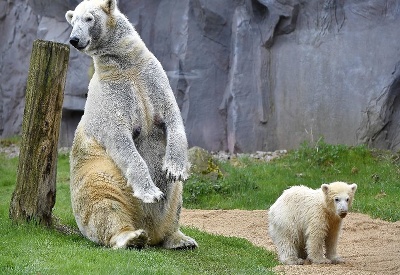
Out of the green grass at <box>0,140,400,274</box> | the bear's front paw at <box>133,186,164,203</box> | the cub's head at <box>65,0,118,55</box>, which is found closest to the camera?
the green grass at <box>0,140,400,274</box>

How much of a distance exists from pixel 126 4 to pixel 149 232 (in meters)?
10.6

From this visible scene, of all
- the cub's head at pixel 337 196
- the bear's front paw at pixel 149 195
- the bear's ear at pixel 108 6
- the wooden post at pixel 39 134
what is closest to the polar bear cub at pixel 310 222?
the cub's head at pixel 337 196

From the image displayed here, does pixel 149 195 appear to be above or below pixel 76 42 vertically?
below

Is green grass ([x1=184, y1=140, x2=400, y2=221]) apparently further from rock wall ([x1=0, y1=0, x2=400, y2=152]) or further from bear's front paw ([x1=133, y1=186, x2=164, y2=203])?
bear's front paw ([x1=133, y1=186, x2=164, y2=203])

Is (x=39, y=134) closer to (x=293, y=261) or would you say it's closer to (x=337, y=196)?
(x=293, y=261)

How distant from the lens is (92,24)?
323 inches

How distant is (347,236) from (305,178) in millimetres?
3763

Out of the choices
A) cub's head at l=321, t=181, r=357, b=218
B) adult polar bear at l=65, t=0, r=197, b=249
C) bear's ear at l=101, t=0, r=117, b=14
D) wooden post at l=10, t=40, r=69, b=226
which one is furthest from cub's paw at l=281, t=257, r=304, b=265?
bear's ear at l=101, t=0, r=117, b=14

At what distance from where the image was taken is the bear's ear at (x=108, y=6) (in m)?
8.31

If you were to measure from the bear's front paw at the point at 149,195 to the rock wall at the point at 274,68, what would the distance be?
8.26 m

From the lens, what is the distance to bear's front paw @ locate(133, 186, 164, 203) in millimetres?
7707

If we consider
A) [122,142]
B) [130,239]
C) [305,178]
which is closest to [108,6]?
[122,142]

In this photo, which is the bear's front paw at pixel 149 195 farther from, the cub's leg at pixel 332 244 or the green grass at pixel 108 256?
the cub's leg at pixel 332 244

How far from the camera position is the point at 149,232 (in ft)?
27.1
